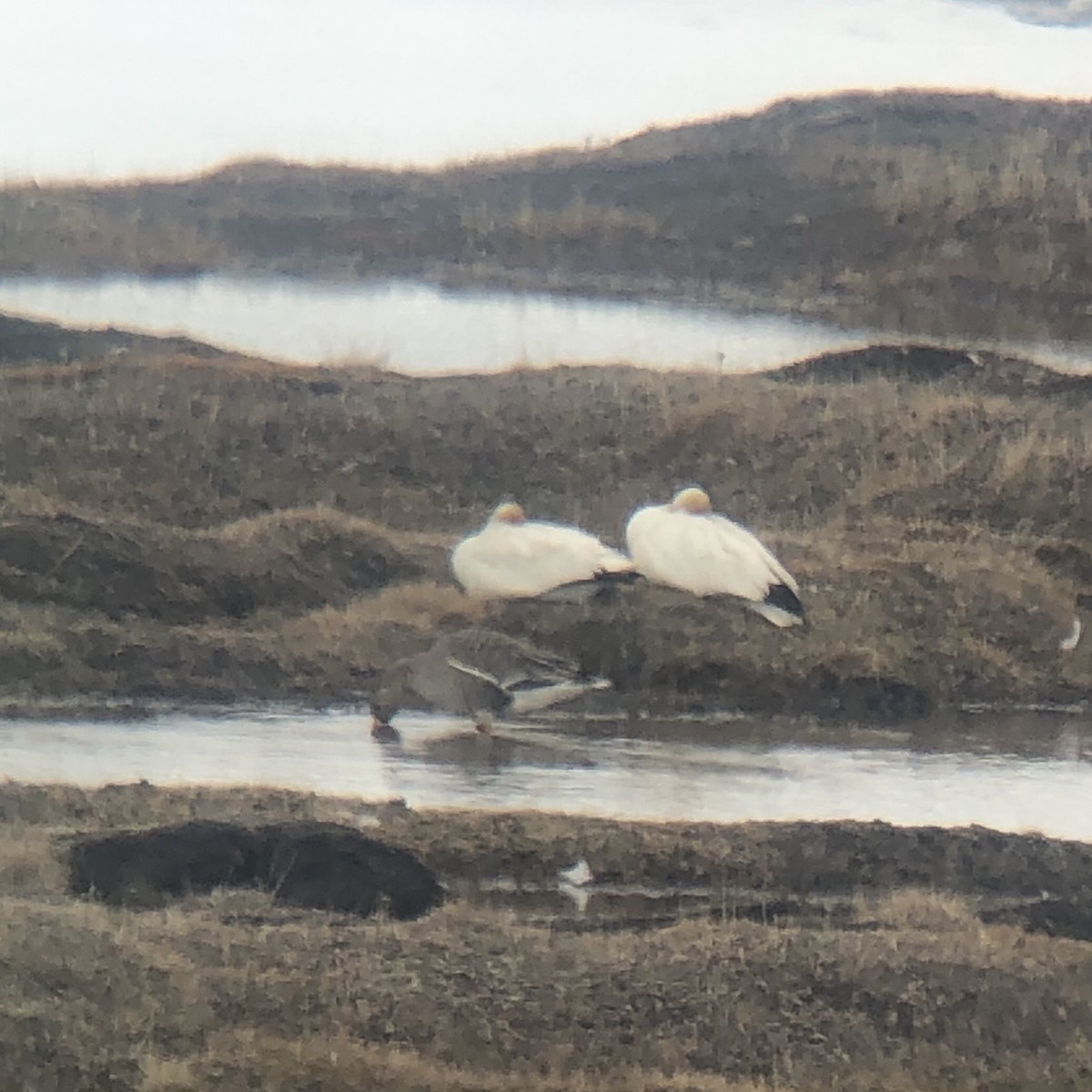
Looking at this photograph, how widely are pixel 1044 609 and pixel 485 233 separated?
99 centimetres

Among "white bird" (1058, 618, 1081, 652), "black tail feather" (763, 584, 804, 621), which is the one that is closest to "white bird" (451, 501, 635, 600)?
"black tail feather" (763, 584, 804, 621)

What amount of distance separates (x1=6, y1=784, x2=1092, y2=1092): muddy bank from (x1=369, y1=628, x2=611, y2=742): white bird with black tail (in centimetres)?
16

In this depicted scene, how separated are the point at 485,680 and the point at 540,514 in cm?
25

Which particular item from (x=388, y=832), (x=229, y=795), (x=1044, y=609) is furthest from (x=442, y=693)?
(x=1044, y=609)

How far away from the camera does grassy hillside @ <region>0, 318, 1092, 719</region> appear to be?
201 cm

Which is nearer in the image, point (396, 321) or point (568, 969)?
point (568, 969)

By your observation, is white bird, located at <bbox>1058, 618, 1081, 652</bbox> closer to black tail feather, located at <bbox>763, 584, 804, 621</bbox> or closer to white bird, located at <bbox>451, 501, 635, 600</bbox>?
black tail feather, located at <bbox>763, 584, 804, 621</bbox>

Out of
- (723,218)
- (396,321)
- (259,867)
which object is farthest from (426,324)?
(259,867)

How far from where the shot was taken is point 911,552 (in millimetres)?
2012

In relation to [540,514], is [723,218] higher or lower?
higher

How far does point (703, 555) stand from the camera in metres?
2.00

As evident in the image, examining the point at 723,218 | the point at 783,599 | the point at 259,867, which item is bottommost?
the point at 259,867

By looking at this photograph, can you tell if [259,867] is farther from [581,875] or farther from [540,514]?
[540,514]

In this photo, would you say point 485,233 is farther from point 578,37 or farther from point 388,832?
point 388,832
